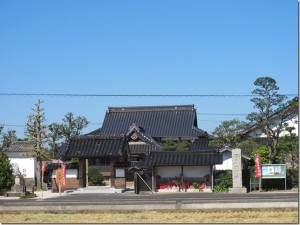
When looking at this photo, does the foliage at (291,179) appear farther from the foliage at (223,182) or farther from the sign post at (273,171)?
the foliage at (223,182)

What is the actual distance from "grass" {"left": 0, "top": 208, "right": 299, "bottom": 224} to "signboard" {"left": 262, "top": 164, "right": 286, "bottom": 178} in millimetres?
13596

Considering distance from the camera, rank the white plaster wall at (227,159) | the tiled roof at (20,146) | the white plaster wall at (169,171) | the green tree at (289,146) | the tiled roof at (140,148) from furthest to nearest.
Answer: the tiled roof at (20,146) → the tiled roof at (140,148) → the white plaster wall at (227,159) → the white plaster wall at (169,171) → the green tree at (289,146)

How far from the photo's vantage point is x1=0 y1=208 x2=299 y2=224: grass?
17.4 meters

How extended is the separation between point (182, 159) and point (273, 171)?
5947 millimetres

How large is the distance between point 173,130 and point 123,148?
1459cm

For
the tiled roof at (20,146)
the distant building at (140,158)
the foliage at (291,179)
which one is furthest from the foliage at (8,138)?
the foliage at (291,179)

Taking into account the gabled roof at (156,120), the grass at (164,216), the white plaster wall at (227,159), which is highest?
the gabled roof at (156,120)

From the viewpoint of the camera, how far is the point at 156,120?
5419 cm

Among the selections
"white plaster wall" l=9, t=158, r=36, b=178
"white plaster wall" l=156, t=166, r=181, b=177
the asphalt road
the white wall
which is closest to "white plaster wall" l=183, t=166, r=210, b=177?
the white wall

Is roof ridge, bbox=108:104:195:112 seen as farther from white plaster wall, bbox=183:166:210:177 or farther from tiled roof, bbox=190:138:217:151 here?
white plaster wall, bbox=183:166:210:177

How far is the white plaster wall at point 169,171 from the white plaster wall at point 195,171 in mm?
474

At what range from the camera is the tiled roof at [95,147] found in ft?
122

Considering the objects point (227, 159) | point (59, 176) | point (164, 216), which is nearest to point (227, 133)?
point (227, 159)

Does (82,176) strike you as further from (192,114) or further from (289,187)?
(192,114)
